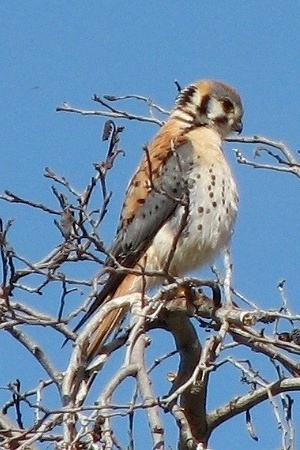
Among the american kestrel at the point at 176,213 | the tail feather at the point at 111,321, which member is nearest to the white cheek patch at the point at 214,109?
the american kestrel at the point at 176,213

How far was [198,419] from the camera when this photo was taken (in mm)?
4367

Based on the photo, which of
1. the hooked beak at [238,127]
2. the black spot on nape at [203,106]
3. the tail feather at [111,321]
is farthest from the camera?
the black spot on nape at [203,106]

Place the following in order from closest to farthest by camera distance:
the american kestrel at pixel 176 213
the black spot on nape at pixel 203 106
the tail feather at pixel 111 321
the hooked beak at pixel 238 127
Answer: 1. the tail feather at pixel 111 321
2. the american kestrel at pixel 176 213
3. the hooked beak at pixel 238 127
4. the black spot on nape at pixel 203 106

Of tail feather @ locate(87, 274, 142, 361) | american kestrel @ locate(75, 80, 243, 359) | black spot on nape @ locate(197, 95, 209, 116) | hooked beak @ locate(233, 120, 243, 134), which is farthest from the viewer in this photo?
black spot on nape @ locate(197, 95, 209, 116)

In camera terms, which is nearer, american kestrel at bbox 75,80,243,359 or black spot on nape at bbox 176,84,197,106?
american kestrel at bbox 75,80,243,359

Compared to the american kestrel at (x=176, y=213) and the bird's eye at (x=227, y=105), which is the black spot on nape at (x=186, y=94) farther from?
the american kestrel at (x=176, y=213)

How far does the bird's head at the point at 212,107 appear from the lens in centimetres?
633

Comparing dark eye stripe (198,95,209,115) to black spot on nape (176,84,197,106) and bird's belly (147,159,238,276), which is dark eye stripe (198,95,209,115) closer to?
black spot on nape (176,84,197,106)

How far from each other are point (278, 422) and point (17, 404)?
0.84 metres

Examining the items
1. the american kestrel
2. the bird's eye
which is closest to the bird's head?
the bird's eye

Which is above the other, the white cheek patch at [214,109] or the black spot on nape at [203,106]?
the black spot on nape at [203,106]

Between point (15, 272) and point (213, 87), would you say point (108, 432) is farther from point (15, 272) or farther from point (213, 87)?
point (213, 87)

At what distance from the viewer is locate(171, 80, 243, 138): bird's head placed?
6.33 meters

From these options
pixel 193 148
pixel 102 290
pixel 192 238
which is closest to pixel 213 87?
pixel 193 148
